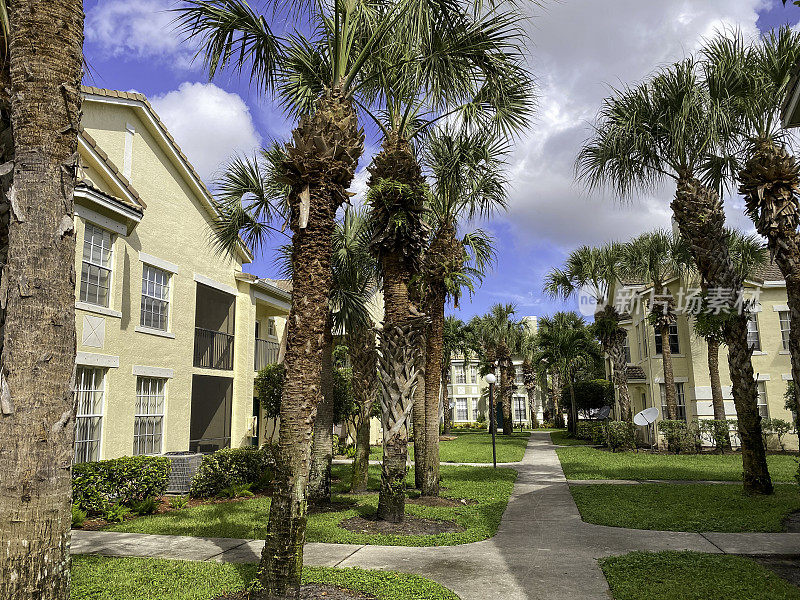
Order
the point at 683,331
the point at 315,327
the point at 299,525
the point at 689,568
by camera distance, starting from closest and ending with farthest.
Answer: the point at 299,525, the point at 315,327, the point at 689,568, the point at 683,331

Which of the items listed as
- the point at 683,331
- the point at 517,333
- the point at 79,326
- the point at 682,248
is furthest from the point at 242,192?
the point at 517,333

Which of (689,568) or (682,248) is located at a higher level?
(682,248)

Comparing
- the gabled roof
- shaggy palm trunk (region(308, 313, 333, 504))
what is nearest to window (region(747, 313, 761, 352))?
shaggy palm trunk (region(308, 313, 333, 504))

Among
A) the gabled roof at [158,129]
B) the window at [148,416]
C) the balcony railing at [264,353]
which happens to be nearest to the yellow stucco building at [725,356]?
the balcony railing at [264,353]

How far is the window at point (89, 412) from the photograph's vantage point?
12211 mm

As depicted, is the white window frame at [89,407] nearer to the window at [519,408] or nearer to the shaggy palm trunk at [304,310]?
the shaggy palm trunk at [304,310]

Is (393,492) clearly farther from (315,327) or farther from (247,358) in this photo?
(247,358)

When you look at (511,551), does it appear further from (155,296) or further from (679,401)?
(679,401)

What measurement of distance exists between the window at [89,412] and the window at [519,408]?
172 ft

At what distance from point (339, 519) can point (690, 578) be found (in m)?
5.89

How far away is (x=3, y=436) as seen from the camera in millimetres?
3678

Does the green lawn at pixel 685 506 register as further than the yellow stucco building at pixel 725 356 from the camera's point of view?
No

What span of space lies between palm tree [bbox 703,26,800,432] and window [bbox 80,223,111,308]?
46.9 feet

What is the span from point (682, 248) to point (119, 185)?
70.6ft
